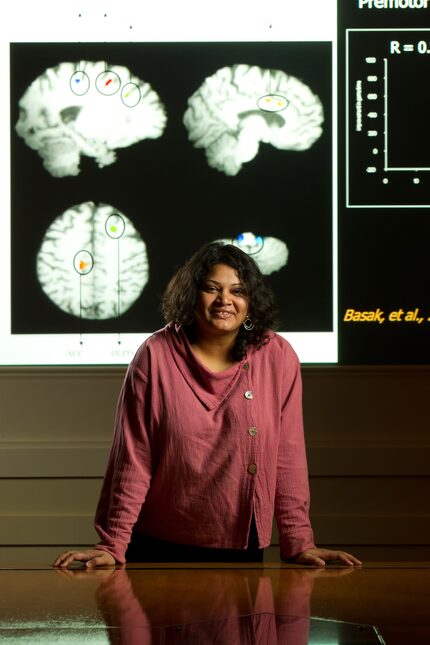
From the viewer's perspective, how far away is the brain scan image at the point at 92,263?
3391mm

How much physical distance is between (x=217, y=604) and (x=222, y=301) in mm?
801

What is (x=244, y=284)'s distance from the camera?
2291 mm

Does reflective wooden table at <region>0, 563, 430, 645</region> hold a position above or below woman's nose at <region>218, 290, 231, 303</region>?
below

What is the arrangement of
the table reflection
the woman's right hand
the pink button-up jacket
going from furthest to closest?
1. the pink button-up jacket
2. the woman's right hand
3. the table reflection

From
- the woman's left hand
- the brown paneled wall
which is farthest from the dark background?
the woman's left hand

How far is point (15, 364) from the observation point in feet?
11.0

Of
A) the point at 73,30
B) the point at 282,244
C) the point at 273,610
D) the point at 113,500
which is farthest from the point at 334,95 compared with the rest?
the point at 273,610

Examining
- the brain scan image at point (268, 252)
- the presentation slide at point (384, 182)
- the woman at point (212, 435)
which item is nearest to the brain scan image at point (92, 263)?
the brain scan image at point (268, 252)

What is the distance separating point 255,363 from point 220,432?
18cm

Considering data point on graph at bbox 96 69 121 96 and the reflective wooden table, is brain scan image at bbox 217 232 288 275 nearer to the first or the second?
data point on graph at bbox 96 69 121 96

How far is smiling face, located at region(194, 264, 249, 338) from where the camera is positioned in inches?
89.6

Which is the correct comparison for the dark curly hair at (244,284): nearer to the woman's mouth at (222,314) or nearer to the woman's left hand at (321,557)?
the woman's mouth at (222,314)

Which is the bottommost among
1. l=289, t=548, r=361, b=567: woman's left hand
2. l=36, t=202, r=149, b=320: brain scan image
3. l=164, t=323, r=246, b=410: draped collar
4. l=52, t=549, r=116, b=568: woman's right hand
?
l=289, t=548, r=361, b=567: woman's left hand

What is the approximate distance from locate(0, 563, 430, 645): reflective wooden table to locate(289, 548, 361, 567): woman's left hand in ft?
0.22
